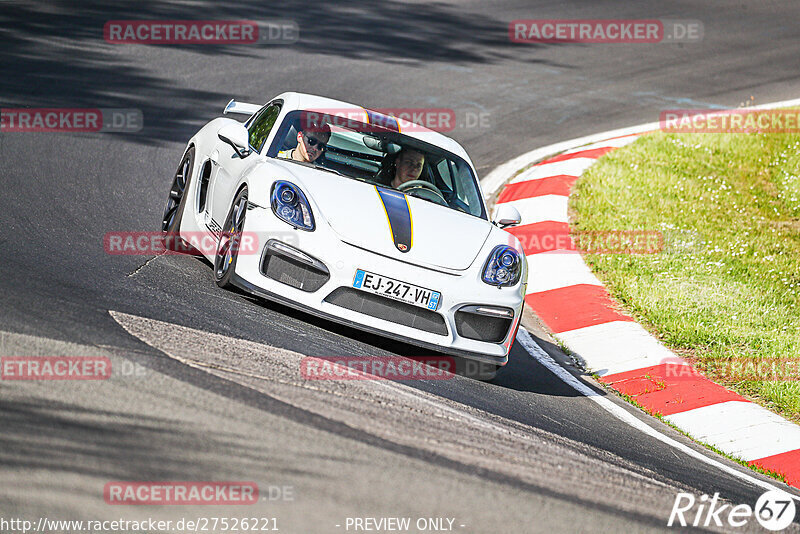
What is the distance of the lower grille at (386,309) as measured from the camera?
16.9ft

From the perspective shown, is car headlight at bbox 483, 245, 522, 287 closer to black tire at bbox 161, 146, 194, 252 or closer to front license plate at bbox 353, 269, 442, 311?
front license plate at bbox 353, 269, 442, 311

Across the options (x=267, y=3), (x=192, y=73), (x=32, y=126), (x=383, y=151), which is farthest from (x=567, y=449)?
(x=267, y=3)

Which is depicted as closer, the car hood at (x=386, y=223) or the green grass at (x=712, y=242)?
the car hood at (x=386, y=223)

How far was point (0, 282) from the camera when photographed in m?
4.72

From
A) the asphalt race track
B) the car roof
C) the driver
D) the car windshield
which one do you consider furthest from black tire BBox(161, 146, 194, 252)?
the driver

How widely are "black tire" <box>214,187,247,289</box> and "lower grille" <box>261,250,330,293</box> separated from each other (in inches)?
9.6

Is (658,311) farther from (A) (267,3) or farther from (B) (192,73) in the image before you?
(A) (267,3)

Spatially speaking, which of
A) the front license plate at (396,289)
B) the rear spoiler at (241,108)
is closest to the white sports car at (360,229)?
the front license plate at (396,289)

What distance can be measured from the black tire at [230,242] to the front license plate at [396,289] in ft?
2.53

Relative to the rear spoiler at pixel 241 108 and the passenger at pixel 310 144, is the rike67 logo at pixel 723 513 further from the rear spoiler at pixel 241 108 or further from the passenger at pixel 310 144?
the rear spoiler at pixel 241 108

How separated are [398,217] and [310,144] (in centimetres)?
107

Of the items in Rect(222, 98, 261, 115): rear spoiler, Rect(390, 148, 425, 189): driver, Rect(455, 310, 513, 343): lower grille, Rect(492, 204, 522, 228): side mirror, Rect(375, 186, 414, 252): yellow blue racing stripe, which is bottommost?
Rect(455, 310, 513, 343): lower grille

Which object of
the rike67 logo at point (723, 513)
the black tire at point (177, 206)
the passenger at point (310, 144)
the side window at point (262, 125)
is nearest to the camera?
the rike67 logo at point (723, 513)

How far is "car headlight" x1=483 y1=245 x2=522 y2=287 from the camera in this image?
5594mm
